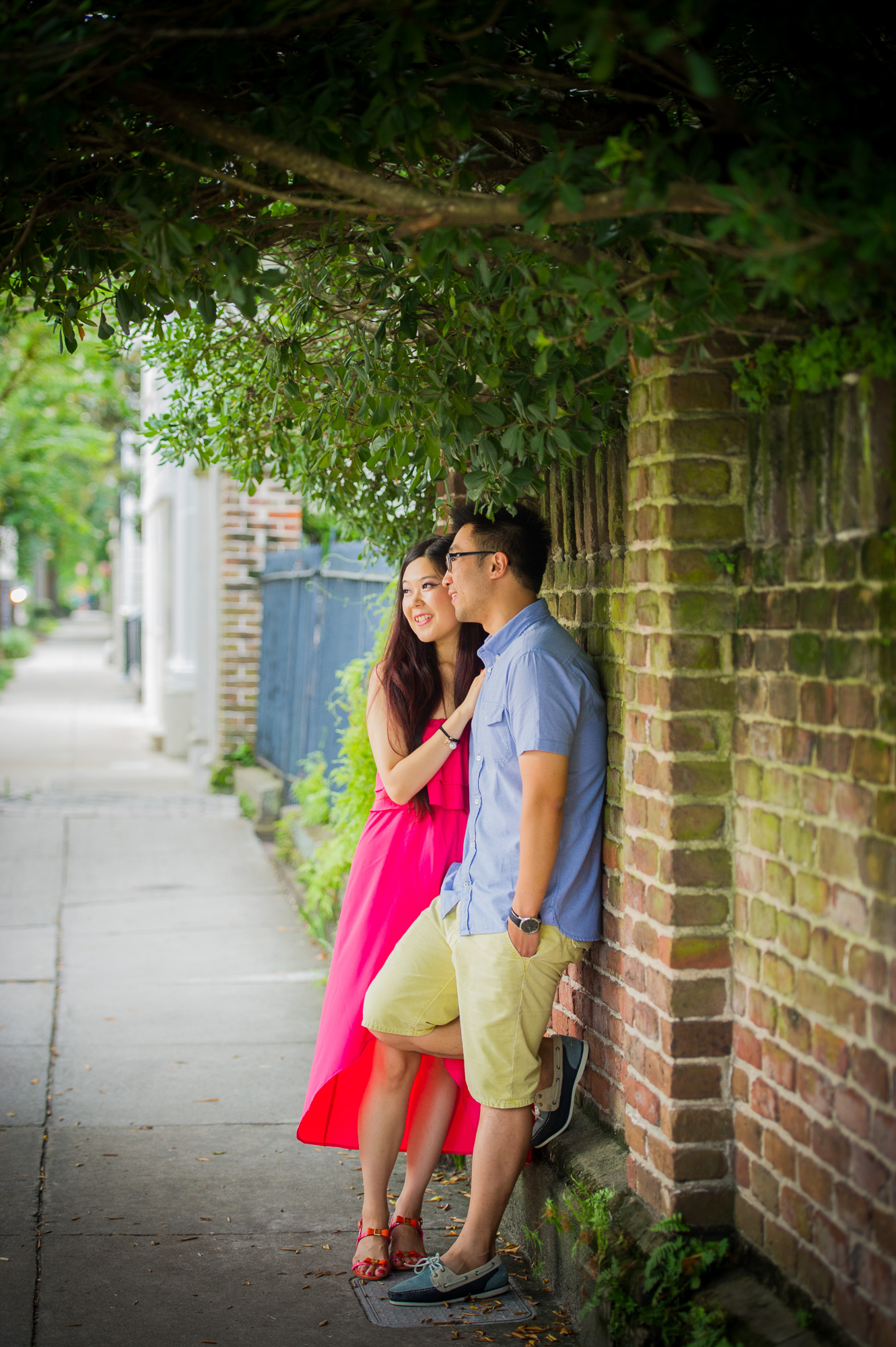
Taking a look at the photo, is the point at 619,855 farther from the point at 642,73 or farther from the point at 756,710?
the point at 642,73

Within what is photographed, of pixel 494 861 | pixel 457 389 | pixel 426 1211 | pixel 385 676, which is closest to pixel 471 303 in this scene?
pixel 457 389

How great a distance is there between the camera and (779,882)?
2.73 meters

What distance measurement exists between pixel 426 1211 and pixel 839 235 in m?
3.32

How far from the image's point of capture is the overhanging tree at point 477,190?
2221 mm

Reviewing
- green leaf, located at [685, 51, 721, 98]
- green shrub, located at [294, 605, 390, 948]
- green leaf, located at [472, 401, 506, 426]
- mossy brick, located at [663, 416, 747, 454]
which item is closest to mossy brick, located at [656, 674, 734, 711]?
mossy brick, located at [663, 416, 747, 454]

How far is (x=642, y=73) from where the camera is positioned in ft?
9.21

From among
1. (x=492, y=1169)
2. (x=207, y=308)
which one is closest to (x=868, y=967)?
(x=492, y=1169)

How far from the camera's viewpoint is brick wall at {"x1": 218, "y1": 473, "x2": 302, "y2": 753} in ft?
38.9

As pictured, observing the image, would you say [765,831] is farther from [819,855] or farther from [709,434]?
[709,434]

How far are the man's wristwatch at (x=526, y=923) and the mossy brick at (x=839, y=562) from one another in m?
1.21

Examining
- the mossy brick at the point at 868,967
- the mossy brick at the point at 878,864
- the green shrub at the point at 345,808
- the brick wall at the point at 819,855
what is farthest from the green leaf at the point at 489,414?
the green shrub at the point at 345,808

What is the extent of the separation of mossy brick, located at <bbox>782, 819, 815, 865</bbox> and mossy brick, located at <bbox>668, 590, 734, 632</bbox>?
0.51 m

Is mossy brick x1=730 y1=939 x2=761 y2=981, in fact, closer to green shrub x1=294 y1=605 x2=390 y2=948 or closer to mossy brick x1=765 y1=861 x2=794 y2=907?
mossy brick x1=765 y1=861 x2=794 y2=907

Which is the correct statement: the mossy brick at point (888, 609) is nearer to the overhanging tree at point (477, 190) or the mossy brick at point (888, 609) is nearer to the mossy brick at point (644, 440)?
the overhanging tree at point (477, 190)
